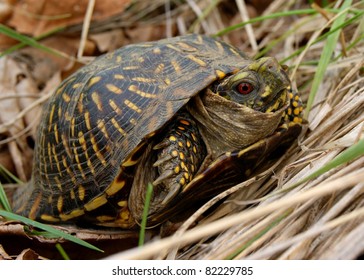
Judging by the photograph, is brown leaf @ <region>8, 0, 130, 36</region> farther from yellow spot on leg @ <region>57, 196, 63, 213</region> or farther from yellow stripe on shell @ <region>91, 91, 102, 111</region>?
yellow spot on leg @ <region>57, 196, 63, 213</region>

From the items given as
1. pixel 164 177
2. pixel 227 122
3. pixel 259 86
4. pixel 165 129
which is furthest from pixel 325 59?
pixel 164 177

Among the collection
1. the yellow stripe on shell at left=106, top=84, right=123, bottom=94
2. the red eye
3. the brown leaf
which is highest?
the brown leaf

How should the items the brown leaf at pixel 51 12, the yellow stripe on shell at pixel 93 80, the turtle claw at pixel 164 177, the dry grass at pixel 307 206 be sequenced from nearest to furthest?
the dry grass at pixel 307 206 < the turtle claw at pixel 164 177 < the yellow stripe on shell at pixel 93 80 < the brown leaf at pixel 51 12

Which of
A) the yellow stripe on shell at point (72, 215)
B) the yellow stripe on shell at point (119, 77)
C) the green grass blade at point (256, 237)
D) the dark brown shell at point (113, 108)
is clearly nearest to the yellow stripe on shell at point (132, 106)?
the dark brown shell at point (113, 108)

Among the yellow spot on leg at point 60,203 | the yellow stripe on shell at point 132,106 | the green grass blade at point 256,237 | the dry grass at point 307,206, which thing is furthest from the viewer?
the yellow spot on leg at point 60,203

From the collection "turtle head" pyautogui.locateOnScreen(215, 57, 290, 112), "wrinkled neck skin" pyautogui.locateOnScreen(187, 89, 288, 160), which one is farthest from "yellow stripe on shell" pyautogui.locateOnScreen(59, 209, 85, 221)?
"turtle head" pyautogui.locateOnScreen(215, 57, 290, 112)

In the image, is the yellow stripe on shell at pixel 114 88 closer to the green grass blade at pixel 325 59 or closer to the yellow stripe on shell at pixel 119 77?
the yellow stripe on shell at pixel 119 77
